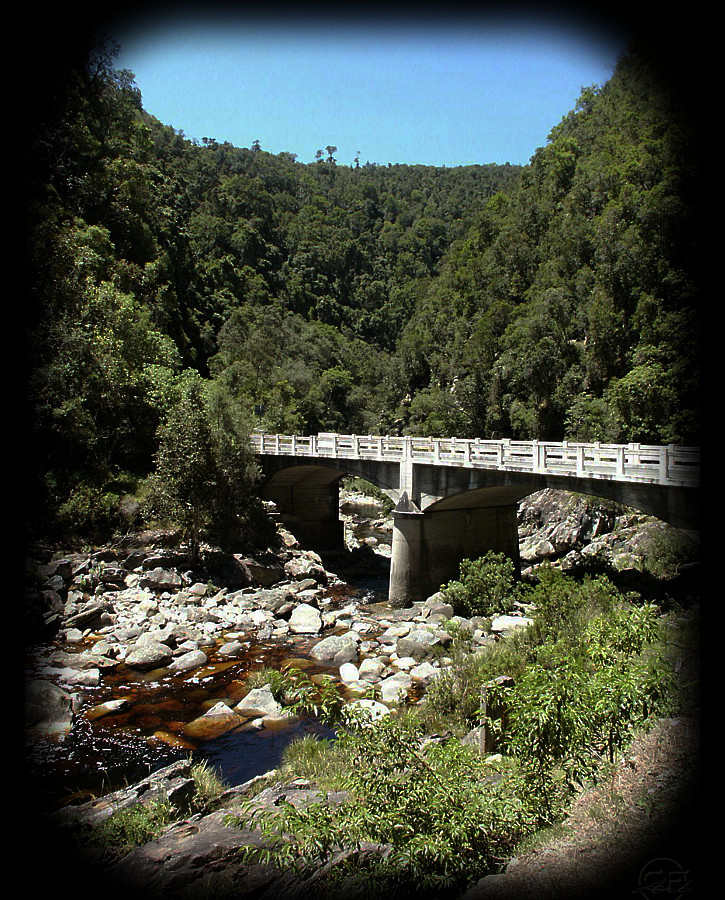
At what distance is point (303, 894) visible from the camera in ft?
17.2

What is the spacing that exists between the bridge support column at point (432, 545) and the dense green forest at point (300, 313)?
28.3ft

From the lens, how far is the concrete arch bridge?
17.4 m

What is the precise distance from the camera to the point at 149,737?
13328 mm

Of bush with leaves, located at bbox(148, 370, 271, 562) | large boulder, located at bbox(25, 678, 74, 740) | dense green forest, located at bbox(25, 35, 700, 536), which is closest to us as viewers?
large boulder, located at bbox(25, 678, 74, 740)

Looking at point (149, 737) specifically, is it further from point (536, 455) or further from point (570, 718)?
point (536, 455)

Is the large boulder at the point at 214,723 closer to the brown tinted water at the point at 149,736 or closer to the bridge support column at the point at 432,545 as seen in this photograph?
the brown tinted water at the point at 149,736

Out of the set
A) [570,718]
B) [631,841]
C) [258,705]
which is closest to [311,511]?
[258,705]

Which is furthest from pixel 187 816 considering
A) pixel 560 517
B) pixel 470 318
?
pixel 470 318

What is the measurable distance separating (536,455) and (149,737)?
1462 centimetres

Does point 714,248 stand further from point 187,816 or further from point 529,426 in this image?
point 529,426

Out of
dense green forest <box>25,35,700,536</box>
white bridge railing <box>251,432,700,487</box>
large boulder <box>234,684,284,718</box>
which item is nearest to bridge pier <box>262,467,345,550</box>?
white bridge railing <box>251,432,700,487</box>

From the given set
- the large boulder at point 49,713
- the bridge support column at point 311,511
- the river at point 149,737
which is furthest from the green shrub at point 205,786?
the bridge support column at point 311,511

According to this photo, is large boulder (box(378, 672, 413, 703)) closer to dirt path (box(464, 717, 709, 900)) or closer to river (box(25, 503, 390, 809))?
river (box(25, 503, 390, 809))

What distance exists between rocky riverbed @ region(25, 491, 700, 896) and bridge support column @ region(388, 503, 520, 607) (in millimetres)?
1182
